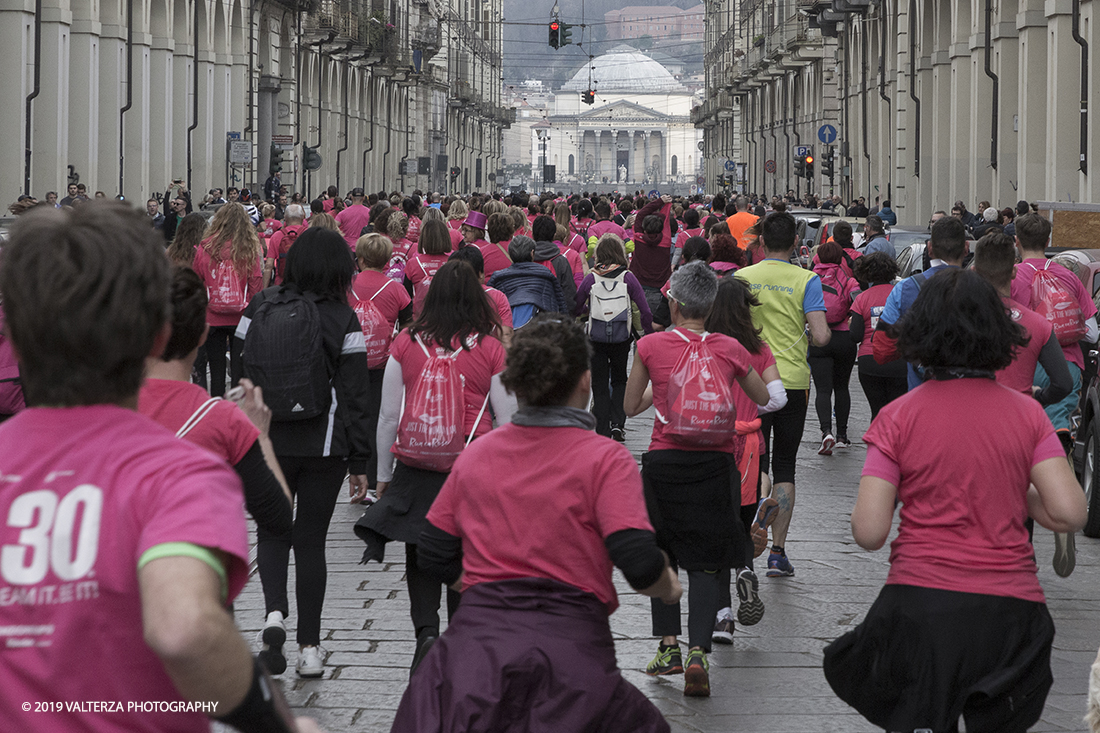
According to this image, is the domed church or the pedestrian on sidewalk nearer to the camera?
the pedestrian on sidewalk


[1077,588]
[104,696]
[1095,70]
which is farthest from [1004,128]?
[104,696]

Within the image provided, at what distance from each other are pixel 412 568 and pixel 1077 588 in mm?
3758

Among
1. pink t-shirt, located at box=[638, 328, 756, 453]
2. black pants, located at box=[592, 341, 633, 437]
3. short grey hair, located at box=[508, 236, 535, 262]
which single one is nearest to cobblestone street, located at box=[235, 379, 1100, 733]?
pink t-shirt, located at box=[638, 328, 756, 453]

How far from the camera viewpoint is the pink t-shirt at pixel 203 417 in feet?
13.1

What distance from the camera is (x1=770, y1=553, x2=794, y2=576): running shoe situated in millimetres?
8109

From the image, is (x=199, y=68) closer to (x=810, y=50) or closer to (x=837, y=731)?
(x=810, y=50)

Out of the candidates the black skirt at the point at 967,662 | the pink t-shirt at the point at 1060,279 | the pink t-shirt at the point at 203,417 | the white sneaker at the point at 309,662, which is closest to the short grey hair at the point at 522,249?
the pink t-shirt at the point at 1060,279

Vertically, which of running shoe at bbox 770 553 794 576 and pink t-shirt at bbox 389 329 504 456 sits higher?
pink t-shirt at bbox 389 329 504 456

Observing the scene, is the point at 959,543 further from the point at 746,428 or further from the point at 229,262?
the point at 229,262

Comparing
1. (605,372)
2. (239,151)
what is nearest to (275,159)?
(239,151)

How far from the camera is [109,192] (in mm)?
29172

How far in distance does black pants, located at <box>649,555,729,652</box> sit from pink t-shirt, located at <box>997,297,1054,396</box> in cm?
141

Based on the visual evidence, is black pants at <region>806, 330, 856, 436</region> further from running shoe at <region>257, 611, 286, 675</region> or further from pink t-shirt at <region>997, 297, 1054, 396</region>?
running shoe at <region>257, 611, 286, 675</region>

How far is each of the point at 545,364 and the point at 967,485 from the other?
3.49 feet
